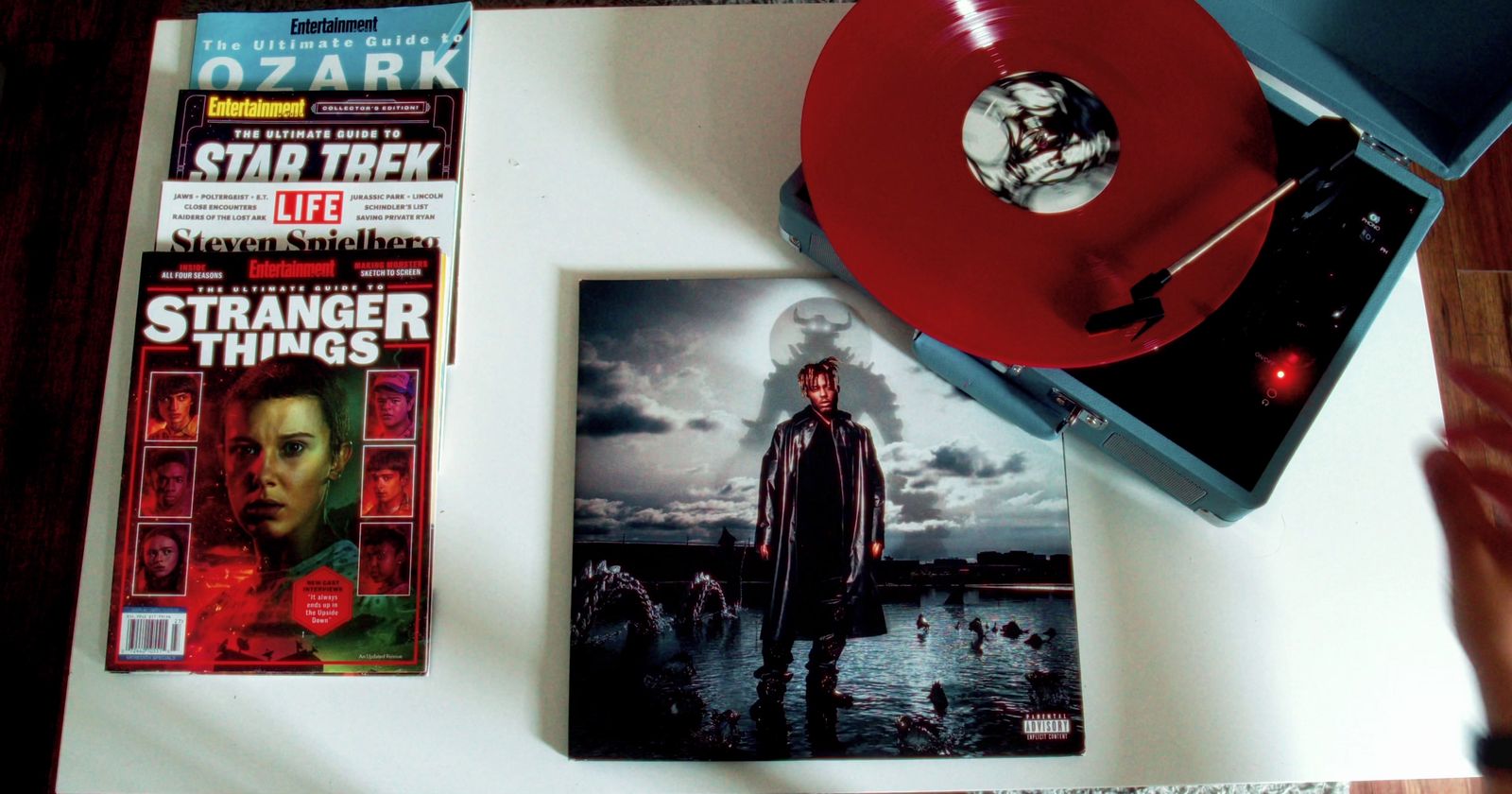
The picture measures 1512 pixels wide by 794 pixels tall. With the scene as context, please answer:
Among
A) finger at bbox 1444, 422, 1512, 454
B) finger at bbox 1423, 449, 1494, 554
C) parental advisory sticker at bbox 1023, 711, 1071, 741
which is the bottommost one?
parental advisory sticker at bbox 1023, 711, 1071, 741

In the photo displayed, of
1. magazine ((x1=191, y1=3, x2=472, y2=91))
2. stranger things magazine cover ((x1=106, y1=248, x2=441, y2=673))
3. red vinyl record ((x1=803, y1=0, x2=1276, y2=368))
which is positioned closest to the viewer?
red vinyl record ((x1=803, y1=0, x2=1276, y2=368))

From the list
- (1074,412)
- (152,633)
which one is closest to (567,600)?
(152,633)

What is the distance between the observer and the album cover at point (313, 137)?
0.83 m

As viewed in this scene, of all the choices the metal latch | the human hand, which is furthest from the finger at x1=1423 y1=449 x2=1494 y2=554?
the metal latch

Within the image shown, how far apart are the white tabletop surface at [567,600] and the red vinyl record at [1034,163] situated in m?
0.17

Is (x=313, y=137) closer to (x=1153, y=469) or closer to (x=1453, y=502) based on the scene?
(x=1153, y=469)

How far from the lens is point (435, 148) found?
0.84 metres

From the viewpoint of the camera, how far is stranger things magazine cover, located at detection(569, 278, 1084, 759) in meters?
0.75

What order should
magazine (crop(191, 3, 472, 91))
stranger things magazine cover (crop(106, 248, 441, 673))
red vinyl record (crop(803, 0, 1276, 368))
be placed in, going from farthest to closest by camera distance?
magazine (crop(191, 3, 472, 91)) < stranger things magazine cover (crop(106, 248, 441, 673)) < red vinyl record (crop(803, 0, 1276, 368))

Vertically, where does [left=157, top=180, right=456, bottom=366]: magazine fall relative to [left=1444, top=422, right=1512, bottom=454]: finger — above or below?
above

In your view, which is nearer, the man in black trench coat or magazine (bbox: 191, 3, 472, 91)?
the man in black trench coat

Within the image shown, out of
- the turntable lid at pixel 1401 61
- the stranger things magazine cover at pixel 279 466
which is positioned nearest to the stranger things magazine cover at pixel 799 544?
the stranger things magazine cover at pixel 279 466

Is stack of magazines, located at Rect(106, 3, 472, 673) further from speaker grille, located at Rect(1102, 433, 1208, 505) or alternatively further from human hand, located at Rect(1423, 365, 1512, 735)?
human hand, located at Rect(1423, 365, 1512, 735)

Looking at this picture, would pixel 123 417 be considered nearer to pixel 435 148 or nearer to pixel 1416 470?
pixel 435 148
